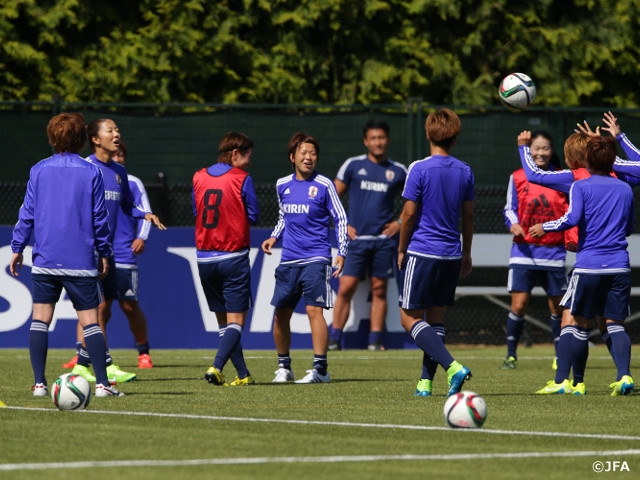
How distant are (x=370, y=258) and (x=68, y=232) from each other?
7138 millimetres

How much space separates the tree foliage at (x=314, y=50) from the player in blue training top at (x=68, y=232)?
10.1 meters

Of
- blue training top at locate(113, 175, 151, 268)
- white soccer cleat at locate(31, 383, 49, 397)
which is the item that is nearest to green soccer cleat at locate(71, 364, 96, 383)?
white soccer cleat at locate(31, 383, 49, 397)

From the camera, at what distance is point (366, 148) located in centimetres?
1648

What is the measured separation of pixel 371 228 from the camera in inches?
634

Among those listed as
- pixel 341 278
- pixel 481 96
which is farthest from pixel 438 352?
pixel 481 96

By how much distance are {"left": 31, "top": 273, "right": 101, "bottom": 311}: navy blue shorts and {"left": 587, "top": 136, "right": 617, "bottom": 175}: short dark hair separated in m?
3.66

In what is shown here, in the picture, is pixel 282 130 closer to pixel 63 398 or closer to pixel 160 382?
pixel 160 382

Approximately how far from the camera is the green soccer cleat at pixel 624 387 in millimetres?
10203

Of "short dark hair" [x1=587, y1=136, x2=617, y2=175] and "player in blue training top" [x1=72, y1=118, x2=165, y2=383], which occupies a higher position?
"short dark hair" [x1=587, y1=136, x2=617, y2=175]

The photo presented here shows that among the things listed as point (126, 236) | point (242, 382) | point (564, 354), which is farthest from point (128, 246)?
point (564, 354)

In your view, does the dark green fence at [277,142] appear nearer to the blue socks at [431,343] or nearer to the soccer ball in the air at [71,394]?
the blue socks at [431,343]

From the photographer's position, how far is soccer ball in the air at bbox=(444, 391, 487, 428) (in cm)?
771

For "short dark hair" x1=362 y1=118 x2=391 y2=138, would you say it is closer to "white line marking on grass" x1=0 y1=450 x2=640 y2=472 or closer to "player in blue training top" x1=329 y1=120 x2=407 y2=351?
"player in blue training top" x1=329 y1=120 x2=407 y2=351

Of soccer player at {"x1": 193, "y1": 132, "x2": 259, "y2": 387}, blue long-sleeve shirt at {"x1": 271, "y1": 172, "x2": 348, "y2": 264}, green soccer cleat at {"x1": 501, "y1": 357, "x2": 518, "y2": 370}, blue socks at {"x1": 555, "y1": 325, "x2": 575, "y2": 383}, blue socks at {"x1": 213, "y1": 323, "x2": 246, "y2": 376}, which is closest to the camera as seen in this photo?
blue socks at {"x1": 555, "y1": 325, "x2": 575, "y2": 383}
